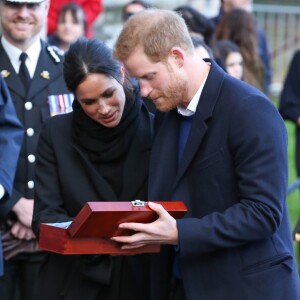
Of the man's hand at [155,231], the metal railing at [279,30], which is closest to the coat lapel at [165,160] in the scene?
the man's hand at [155,231]

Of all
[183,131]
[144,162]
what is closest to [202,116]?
[183,131]

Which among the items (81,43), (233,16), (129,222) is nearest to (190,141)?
(129,222)

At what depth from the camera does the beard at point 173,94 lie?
125 inches

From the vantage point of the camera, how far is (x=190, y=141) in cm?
325

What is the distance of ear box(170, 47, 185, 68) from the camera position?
10.3 feet

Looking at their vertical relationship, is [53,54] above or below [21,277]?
above

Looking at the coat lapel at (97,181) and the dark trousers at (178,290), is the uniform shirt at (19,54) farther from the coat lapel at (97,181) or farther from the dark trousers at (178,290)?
the dark trousers at (178,290)

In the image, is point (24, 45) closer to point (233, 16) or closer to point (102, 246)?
point (102, 246)

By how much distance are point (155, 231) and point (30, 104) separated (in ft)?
5.67

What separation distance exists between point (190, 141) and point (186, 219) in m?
0.29

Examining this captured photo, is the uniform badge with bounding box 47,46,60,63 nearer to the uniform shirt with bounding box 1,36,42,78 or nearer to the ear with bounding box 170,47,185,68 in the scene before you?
the uniform shirt with bounding box 1,36,42,78

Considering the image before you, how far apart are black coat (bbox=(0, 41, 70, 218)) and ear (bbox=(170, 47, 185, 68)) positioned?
63.4 inches

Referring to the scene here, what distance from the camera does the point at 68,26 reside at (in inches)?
291

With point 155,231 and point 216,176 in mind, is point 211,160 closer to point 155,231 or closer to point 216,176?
point 216,176
